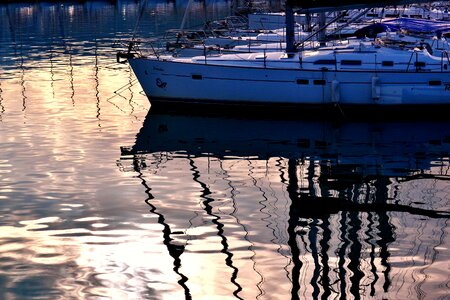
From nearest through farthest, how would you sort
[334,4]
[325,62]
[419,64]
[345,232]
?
[345,232], [419,64], [325,62], [334,4]

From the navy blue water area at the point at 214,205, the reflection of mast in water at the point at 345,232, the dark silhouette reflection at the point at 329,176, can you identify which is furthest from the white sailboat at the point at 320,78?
the reflection of mast in water at the point at 345,232

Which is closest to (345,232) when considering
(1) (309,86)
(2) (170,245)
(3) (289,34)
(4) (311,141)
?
(2) (170,245)

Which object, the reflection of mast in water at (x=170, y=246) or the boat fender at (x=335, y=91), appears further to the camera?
the boat fender at (x=335, y=91)

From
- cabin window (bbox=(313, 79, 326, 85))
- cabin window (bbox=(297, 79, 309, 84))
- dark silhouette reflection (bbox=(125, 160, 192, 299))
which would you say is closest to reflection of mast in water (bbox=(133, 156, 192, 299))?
dark silhouette reflection (bbox=(125, 160, 192, 299))

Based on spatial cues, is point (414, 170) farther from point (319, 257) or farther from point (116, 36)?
point (116, 36)

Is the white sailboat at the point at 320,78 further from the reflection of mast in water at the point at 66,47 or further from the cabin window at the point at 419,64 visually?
the reflection of mast in water at the point at 66,47

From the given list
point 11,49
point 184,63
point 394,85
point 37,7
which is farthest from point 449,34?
point 37,7

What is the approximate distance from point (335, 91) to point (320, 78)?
0.86 meters

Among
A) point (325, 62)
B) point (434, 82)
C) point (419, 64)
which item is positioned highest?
point (325, 62)

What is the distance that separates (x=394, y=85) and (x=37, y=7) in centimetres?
11521

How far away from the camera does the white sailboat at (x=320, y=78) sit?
36.5m

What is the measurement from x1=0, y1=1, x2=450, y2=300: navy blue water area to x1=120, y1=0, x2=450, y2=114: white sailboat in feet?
3.59

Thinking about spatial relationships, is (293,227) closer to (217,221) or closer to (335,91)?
(217,221)

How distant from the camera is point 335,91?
36531mm
